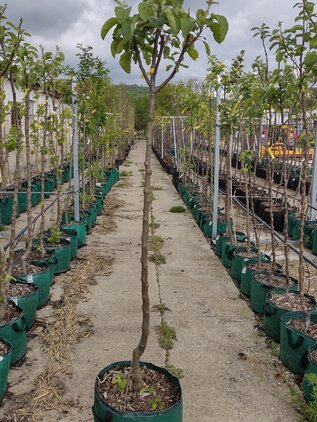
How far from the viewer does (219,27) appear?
1.80 metres

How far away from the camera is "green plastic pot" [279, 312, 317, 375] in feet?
9.81

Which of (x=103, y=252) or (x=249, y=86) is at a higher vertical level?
(x=249, y=86)

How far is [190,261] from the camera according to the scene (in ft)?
19.4

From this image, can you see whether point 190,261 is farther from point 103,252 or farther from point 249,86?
point 249,86

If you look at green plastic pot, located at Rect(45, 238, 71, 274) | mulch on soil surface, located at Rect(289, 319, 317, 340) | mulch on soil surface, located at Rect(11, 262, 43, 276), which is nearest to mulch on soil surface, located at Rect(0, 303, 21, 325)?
mulch on soil surface, located at Rect(11, 262, 43, 276)

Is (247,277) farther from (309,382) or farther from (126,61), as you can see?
(126,61)

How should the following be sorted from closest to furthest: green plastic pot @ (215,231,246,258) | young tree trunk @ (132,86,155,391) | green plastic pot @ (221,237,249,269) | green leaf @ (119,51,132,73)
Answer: green leaf @ (119,51,132,73) < young tree trunk @ (132,86,155,391) < green plastic pot @ (221,237,249,269) < green plastic pot @ (215,231,246,258)

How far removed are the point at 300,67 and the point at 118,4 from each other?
6.09ft

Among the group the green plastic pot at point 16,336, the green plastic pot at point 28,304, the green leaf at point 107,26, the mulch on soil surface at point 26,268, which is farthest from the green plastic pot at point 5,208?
the green leaf at point 107,26

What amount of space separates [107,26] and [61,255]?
3655mm

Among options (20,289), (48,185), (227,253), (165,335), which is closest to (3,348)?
(20,289)

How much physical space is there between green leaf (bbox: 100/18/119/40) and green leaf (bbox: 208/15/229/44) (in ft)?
1.34

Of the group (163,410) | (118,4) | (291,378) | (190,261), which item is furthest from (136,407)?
(190,261)

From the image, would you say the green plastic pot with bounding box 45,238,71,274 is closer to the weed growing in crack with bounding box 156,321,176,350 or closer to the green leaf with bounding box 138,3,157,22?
the weed growing in crack with bounding box 156,321,176,350
